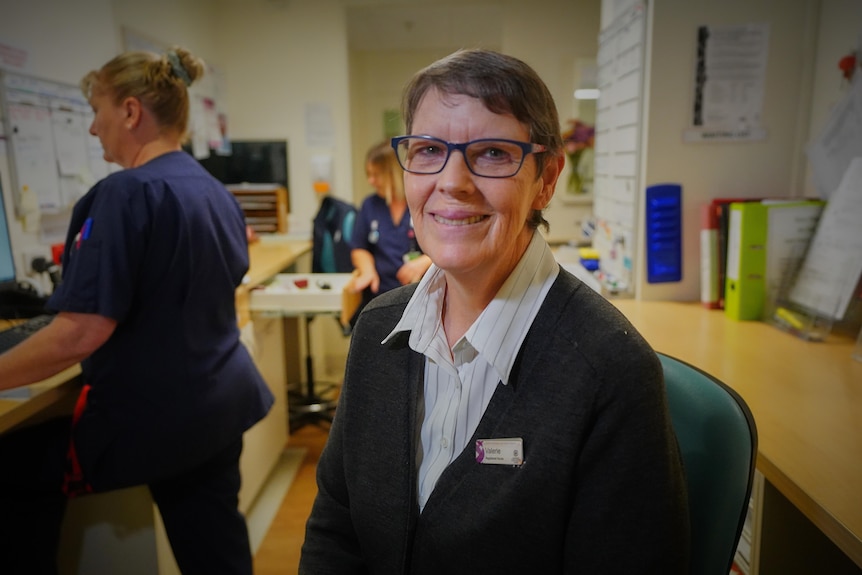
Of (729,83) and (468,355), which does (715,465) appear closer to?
(468,355)

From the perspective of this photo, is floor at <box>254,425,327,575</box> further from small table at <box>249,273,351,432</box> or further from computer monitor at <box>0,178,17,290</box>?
computer monitor at <box>0,178,17,290</box>

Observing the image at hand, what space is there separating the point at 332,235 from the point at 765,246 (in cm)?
233

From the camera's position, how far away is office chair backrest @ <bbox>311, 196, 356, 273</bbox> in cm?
339

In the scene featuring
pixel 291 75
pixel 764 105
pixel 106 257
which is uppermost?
pixel 291 75

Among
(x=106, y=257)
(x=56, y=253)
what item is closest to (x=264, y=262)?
(x=56, y=253)

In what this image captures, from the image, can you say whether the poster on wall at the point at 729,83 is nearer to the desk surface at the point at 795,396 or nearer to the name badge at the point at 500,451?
the desk surface at the point at 795,396

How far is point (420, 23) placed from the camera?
4.60 metres

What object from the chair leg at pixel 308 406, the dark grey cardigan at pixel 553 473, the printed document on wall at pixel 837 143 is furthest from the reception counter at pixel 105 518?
the printed document on wall at pixel 837 143

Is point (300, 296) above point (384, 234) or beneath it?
beneath

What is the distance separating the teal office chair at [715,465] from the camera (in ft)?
2.57

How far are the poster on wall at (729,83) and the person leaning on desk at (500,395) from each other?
4.01ft

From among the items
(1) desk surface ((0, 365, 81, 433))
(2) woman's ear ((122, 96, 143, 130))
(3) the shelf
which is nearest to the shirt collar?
(1) desk surface ((0, 365, 81, 433))

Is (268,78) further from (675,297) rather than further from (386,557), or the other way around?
(386,557)

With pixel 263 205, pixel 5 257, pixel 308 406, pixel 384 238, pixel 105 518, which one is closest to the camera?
pixel 105 518
